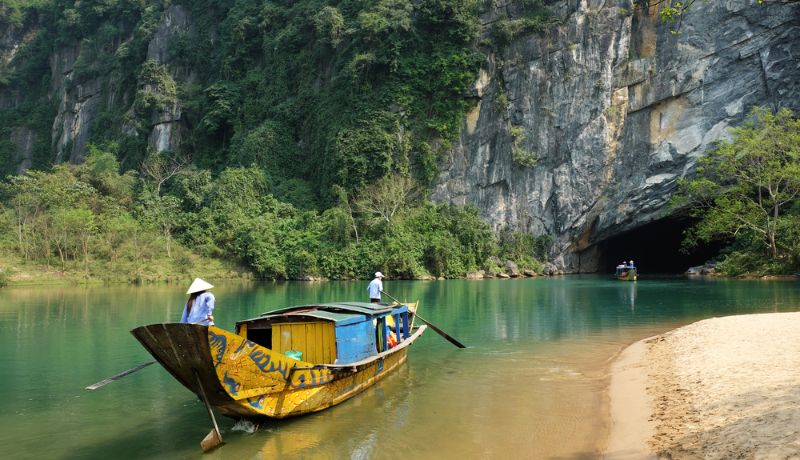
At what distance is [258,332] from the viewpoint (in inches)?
363

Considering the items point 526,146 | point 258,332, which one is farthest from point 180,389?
point 526,146

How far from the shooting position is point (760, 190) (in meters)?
32.4

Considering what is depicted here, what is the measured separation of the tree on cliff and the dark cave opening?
855 centimetres

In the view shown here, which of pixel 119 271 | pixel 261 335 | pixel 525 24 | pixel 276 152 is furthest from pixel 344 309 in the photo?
pixel 276 152

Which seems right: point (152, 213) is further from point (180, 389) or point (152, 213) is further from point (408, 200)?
point (180, 389)

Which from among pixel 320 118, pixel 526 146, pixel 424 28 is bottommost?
pixel 526 146

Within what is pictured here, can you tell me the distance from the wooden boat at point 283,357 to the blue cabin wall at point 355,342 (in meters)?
0.02

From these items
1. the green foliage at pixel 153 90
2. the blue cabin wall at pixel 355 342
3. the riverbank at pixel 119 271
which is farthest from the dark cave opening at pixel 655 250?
the green foliage at pixel 153 90

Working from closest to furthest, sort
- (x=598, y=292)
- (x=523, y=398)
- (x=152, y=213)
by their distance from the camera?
(x=523, y=398)
(x=598, y=292)
(x=152, y=213)

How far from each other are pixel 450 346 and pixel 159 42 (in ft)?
172

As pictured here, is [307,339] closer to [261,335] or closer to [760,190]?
[261,335]

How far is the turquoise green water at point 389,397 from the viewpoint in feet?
22.1

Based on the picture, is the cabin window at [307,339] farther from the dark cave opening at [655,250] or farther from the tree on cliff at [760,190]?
the dark cave opening at [655,250]

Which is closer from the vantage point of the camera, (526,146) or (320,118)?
(526,146)
